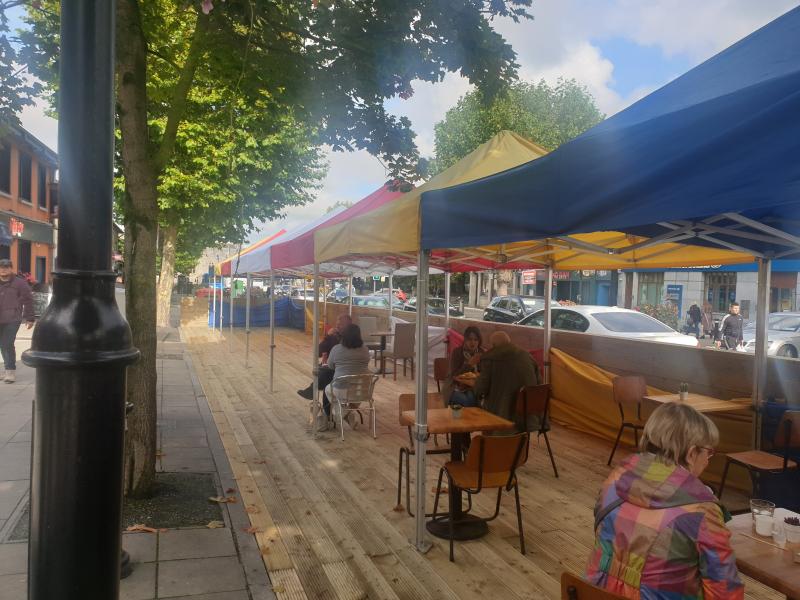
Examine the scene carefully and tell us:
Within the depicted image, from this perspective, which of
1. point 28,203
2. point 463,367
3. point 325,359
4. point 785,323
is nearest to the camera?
point 463,367

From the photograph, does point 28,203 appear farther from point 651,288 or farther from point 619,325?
point 651,288

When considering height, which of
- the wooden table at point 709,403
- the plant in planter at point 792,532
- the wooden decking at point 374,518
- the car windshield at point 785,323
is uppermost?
the car windshield at point 785,323

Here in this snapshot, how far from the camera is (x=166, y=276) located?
22.5 m

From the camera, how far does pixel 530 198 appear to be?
3.39m

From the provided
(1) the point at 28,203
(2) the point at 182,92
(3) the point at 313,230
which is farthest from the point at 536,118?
(2) the point at 182,92

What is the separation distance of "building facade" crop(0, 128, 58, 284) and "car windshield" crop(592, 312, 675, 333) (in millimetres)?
22204

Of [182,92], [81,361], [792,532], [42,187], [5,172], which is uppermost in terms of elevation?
[42,187]

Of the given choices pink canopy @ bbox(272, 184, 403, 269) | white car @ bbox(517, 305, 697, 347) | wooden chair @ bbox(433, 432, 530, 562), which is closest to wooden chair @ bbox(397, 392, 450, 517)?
wooden chair @ bbox(433, 432, 530, 562)

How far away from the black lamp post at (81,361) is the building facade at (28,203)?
26.5 meters

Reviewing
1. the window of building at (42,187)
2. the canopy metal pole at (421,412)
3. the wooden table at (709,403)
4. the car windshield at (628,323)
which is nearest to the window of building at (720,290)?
the car windshield at (628,323)

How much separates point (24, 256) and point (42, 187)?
14.6 ft

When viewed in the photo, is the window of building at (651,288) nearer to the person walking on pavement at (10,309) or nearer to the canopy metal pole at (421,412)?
the person walking on pavement at (10,309)

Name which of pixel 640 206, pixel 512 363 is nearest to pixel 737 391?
pixel 512 363

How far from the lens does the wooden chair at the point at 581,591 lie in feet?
6.63
